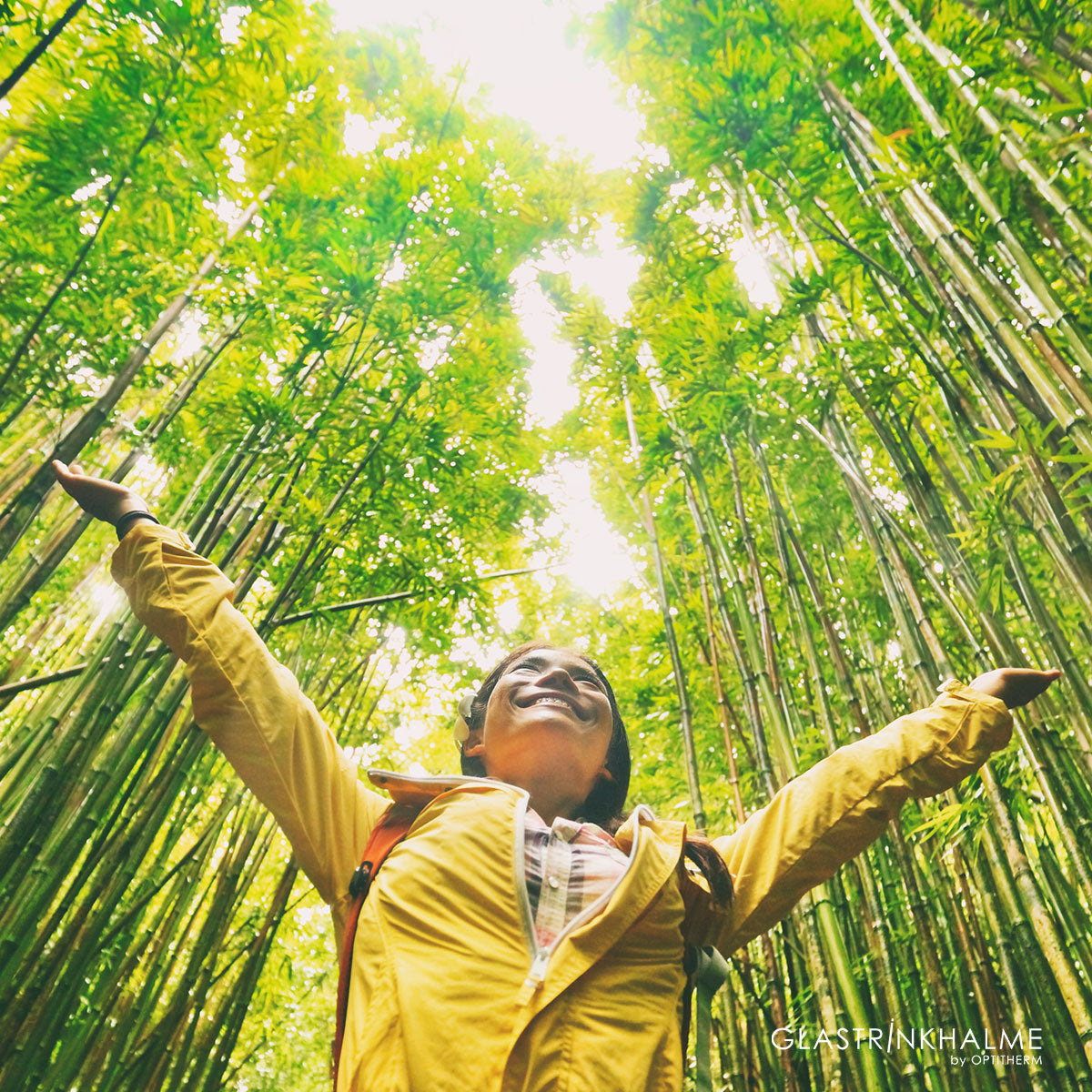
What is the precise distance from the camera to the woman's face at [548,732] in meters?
1.32

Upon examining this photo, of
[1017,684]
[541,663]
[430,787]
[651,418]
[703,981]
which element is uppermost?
[651,418]

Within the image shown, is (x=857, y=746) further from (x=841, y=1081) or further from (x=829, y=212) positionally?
(x=829, y=212)

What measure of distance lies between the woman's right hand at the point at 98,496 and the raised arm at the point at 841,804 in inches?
43.5

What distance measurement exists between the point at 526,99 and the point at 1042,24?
10.2 ft

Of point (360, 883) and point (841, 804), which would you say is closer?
point (360, 883)

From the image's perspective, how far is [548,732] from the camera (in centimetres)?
132

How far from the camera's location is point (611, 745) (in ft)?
5.21

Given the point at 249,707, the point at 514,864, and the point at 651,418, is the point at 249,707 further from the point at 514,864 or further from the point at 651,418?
the point at 651,418

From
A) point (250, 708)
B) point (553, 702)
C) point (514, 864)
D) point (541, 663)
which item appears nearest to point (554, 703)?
point (553, 702)

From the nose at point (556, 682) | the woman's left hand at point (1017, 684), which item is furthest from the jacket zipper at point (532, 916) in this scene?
the woman's left hand at point (1017, 684)

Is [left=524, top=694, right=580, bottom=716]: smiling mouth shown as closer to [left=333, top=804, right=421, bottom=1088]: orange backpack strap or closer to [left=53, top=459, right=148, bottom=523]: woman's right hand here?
[left=333, top=804, right=421, bottom=1088]: orange backpack strap

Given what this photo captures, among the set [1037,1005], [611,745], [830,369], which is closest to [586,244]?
[830,369]

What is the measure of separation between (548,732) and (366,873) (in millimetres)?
452

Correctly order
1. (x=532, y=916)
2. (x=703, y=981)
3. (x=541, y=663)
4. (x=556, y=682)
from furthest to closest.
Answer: (x=541, y=663), (x=556, y=682), (x=703, y=981), (x=532, y=916)
